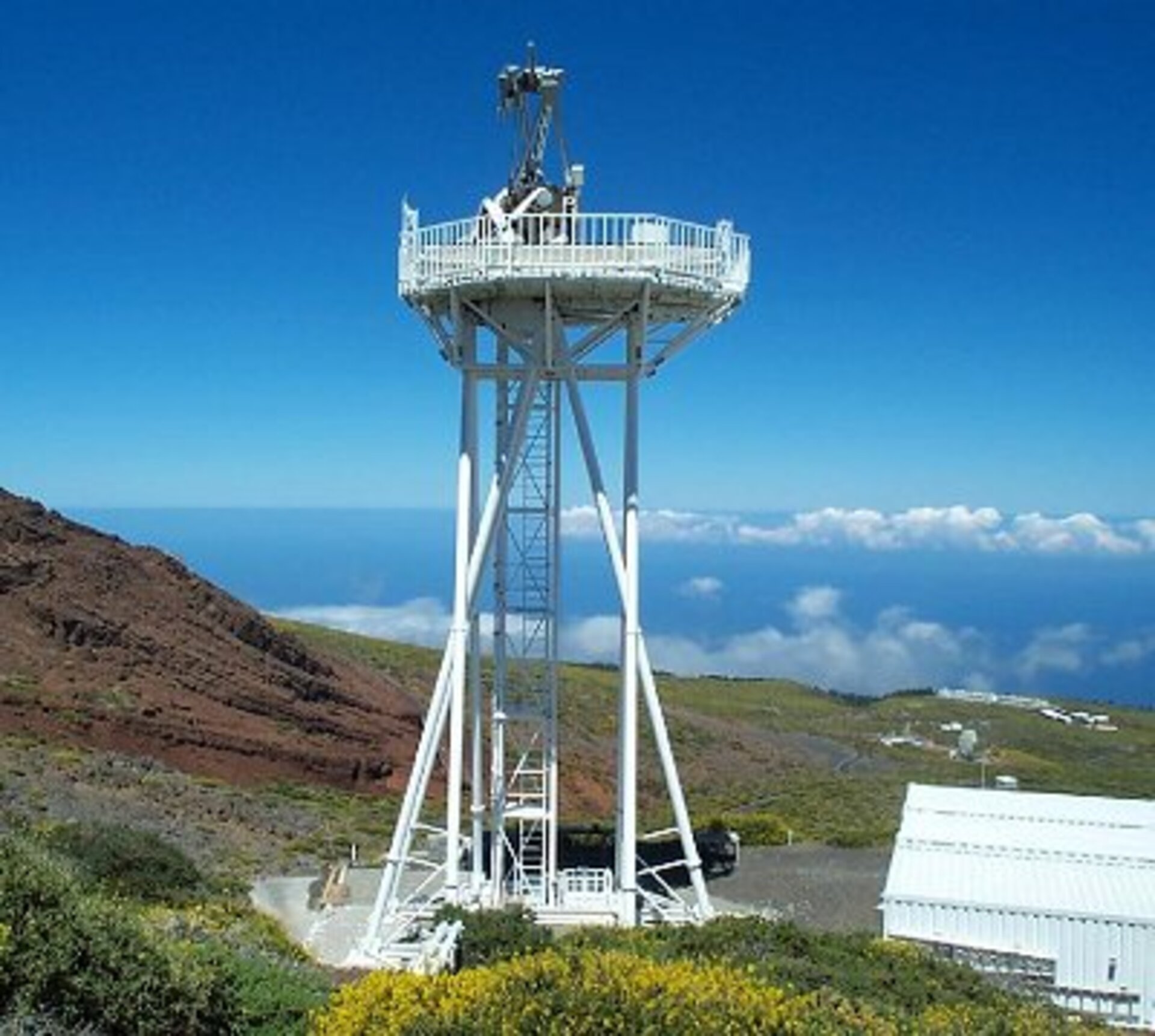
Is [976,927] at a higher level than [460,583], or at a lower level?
lower

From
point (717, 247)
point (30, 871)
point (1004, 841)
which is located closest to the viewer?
point (30, 871)

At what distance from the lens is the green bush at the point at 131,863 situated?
16.9 meters

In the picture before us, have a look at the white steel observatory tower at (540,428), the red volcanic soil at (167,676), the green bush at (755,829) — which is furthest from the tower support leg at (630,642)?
the red volcanic soil at (167,676)

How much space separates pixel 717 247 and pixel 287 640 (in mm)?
36985

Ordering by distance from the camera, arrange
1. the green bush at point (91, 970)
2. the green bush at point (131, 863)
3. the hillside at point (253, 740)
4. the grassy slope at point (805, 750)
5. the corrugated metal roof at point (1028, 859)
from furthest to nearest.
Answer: the grassy slope at point (805, 750) → the hillside at point (253, 740) → the corrugated metal roof at point (1028, 859) → the green bush at point (131, 863) → the green bush at point (91, 970)

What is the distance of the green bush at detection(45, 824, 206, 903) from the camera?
16891 mm

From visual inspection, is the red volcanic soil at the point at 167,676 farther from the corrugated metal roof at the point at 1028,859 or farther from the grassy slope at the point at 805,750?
the corrugated metal roof at the point at 1028,859

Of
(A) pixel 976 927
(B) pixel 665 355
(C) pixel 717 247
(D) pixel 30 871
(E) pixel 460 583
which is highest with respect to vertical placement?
(C) pixel 717 247

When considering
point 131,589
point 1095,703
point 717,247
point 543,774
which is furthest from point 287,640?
point 1095,703

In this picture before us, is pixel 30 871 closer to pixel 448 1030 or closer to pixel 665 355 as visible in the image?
pixel 448 1030

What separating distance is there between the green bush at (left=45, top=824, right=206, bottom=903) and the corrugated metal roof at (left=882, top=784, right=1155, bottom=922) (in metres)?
9.94

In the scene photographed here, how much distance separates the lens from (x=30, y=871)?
10.0 m

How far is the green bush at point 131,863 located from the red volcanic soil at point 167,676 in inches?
693

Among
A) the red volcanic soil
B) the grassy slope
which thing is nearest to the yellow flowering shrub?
the grassy slope
